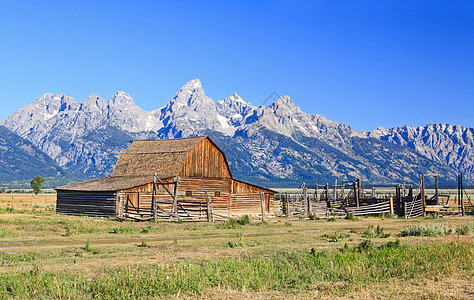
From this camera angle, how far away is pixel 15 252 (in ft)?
58.0

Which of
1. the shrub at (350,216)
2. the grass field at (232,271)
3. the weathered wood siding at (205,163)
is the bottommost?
the shrub at (350,216)

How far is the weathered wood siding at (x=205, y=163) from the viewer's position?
45344mm

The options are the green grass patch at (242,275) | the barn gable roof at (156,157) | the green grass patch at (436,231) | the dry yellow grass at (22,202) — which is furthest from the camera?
the dry yellow grass at (22,202)

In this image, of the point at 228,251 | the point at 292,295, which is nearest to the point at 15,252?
the point at 228,251

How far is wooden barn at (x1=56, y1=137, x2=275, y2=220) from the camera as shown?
38125 mm

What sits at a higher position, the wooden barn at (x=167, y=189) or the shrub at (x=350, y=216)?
the wooden barn at (x=167, y=189)

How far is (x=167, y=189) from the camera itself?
1510 inches

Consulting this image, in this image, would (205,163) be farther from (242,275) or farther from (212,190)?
(242,275)

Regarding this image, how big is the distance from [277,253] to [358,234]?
10.3 m

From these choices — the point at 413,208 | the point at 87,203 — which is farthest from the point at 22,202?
the point at 413,208

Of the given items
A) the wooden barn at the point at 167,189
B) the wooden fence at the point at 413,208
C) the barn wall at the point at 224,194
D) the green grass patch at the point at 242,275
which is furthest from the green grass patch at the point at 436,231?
the barn wall at the point at 224,194

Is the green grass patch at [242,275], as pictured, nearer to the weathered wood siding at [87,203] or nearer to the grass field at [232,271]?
the grass field at [232,271]

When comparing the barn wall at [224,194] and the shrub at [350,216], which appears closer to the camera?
the shrub at [350,216]

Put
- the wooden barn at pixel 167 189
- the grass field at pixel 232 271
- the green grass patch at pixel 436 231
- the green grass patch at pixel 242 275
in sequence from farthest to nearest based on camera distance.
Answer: the wooden barn at pixel 167 189, the green grass patch at pixel 436 231, the green grass patch at pixel 242 275, the grass field at pixel 232 271
